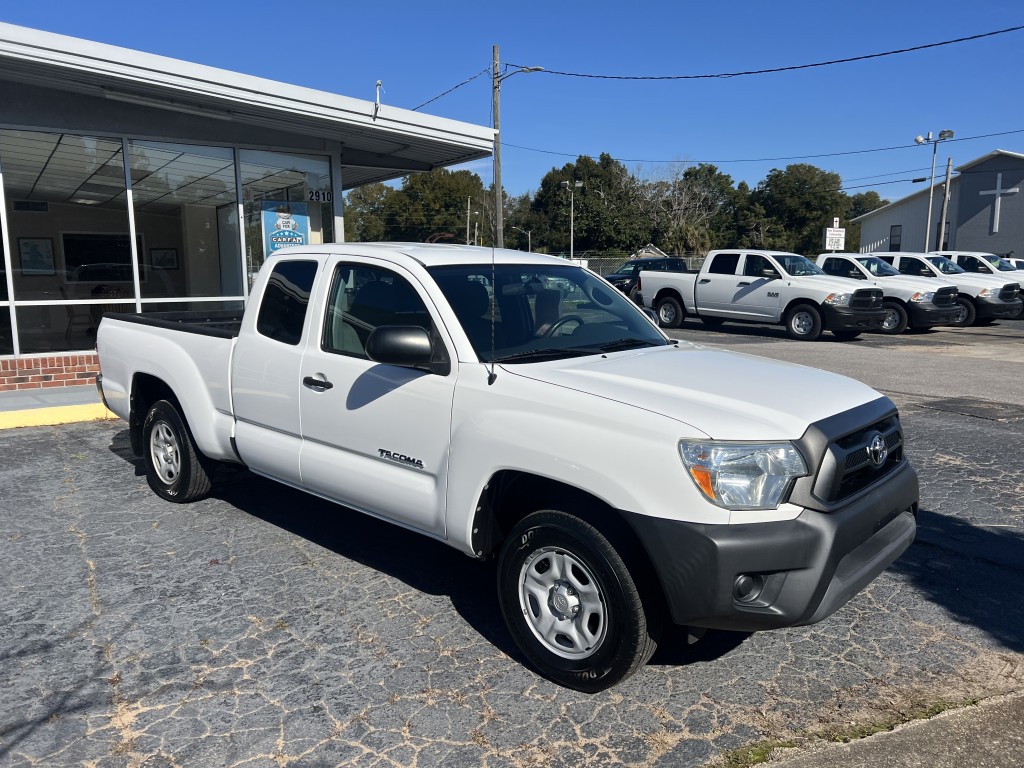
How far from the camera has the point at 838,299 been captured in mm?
17094

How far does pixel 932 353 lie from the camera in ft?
50.0

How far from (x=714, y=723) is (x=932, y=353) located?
14154 millimetres

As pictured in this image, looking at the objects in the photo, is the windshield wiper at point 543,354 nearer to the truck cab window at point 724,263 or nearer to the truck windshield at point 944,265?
the truck cab window at point 724,263

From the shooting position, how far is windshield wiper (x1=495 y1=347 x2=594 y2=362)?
3.83 meters

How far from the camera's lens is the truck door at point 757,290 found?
59.5 feet

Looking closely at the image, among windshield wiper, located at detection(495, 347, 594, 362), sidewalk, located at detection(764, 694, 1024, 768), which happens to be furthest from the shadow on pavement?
windshield wiper, located at detection(495, 347, 594, 362)

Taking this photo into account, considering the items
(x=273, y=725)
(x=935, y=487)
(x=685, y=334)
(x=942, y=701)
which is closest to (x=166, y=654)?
(x=273, y=725)

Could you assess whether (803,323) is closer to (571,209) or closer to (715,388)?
(715,388)

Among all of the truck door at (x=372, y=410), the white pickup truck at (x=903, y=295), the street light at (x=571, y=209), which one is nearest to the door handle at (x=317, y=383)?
the truck door at (x=372, y=410)

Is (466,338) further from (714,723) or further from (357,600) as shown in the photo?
(714,723)

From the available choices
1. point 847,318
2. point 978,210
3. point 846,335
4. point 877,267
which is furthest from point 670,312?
point 978,210

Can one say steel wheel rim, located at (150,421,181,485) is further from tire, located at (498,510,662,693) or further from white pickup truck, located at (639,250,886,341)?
white pickup truck, located at (639,250,886,341)

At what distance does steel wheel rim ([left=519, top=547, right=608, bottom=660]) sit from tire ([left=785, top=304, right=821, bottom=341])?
1555 centimetres

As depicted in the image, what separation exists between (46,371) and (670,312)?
564 inches
